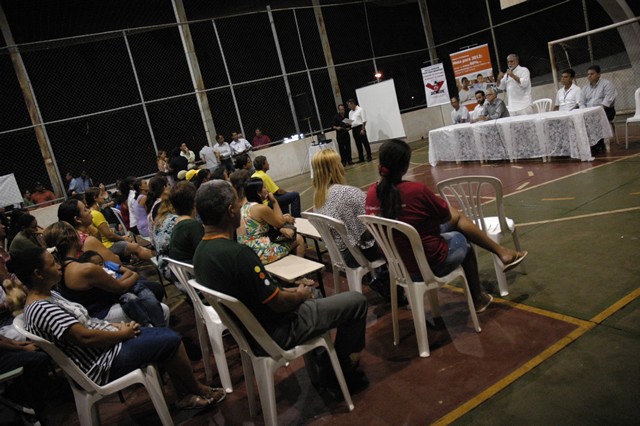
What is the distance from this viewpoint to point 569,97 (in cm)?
781

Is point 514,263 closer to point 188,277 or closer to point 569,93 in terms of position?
point 188,277

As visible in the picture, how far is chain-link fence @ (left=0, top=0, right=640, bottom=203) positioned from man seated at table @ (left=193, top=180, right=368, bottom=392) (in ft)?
33.0

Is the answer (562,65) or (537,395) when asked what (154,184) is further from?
(562,65)

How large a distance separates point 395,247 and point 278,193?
3.61 metres

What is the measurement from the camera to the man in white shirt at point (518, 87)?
8.23 metres

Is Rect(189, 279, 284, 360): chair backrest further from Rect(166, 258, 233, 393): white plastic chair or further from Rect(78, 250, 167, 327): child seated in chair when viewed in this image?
Rect(78, 250, 167, 327): child seated in chair

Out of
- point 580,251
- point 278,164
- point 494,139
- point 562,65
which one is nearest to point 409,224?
point 580,251

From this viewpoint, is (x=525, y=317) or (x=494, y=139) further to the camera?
(x=494, y=139)

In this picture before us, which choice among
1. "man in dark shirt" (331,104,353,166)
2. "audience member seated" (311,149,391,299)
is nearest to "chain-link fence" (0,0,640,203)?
"man in dark shirt" (331,104,353,166)

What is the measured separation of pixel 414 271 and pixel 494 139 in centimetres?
621

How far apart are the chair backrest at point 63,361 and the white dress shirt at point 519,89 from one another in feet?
27.4

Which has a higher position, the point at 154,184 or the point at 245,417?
the point at 154,184

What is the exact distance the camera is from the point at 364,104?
13.8m

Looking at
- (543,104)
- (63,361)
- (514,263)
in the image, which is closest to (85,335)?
(63,361)
